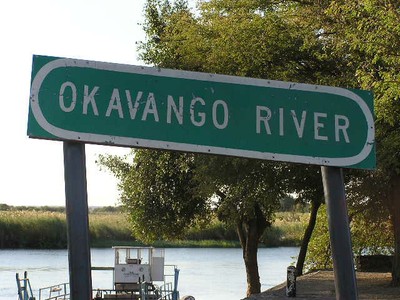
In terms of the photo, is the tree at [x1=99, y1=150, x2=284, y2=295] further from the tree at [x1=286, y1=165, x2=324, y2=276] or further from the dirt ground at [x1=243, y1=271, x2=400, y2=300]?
the dirt ground at [x1=243, y1=271, x2=400, y2=300]

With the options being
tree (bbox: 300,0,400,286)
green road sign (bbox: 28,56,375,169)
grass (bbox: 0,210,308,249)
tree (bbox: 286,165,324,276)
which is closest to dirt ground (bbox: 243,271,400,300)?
tree (bbox: 300,0,400,286)

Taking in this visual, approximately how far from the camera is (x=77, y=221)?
404 cm

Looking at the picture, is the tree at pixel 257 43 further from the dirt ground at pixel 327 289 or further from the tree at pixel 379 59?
the dirt ground at pixel 327 289

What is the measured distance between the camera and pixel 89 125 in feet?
13.2

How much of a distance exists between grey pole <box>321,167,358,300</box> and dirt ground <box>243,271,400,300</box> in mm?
18355

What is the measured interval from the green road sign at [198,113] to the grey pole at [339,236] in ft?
0.49

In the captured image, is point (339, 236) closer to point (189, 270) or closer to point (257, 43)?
point (257, 43)

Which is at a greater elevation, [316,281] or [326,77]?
[326,77]

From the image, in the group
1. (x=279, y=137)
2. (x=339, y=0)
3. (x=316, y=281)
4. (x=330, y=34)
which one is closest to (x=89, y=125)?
(x=279, y=137)

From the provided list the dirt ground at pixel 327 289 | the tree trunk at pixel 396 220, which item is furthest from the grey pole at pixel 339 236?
the tree trunk at pixel 396 220

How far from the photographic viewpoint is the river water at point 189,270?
158 ft

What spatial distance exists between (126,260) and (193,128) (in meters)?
30.0

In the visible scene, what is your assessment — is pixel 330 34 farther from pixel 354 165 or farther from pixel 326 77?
pixel 354 165

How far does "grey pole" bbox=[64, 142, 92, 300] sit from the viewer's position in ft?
13.1
